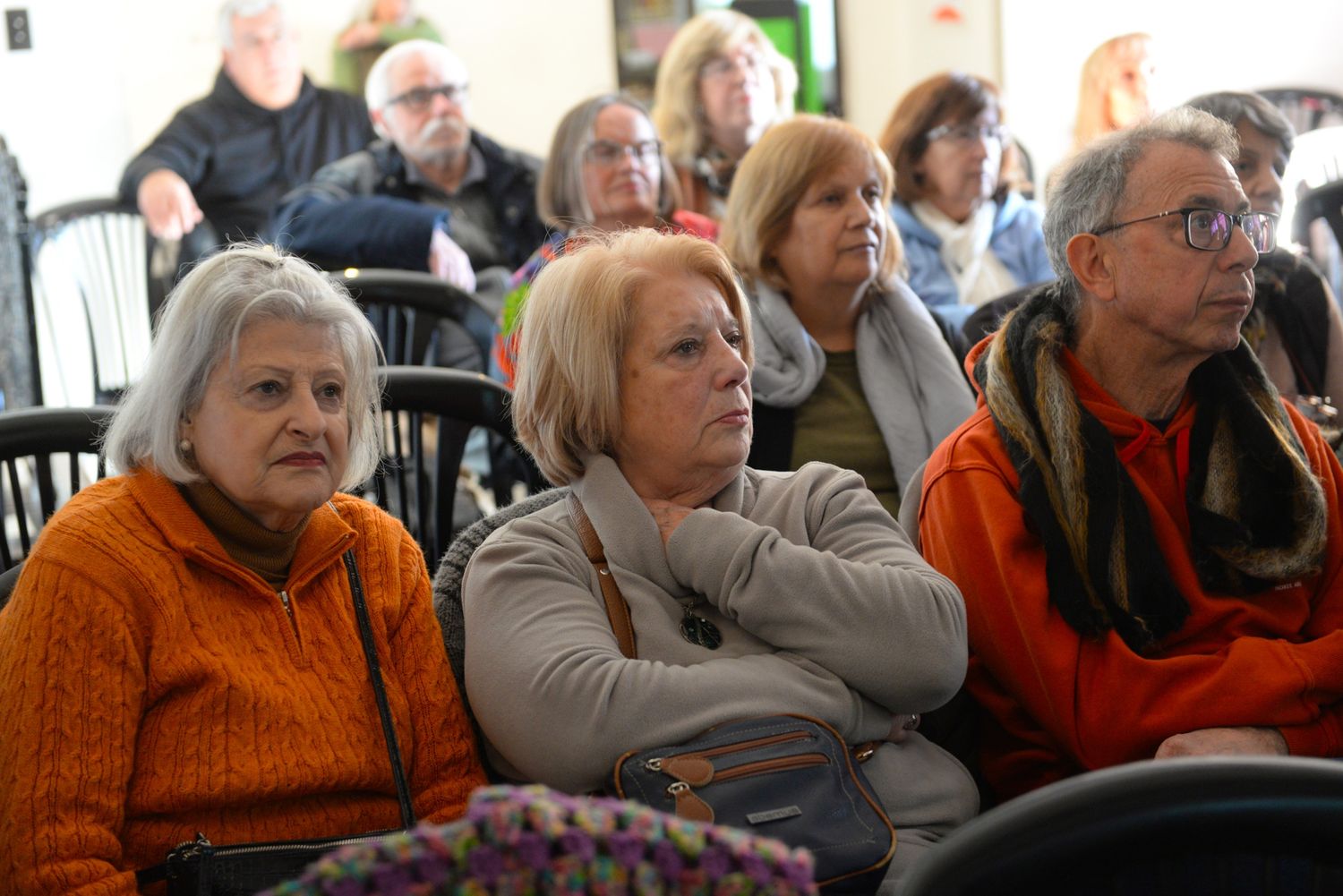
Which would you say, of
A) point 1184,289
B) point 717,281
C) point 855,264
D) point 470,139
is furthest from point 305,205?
point 1184,289

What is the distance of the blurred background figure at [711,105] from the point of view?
3844mm

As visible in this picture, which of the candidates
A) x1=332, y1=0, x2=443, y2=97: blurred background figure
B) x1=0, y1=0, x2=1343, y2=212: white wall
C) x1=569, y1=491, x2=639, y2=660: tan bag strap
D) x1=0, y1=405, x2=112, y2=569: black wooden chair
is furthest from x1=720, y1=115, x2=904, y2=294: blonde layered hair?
x1=332, y1=0, x2=443, y2=97: blurred background figure

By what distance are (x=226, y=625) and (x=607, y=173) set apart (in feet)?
7.02

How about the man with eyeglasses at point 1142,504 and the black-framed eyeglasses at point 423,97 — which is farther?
the black-framed eyeglasses at point 423,97

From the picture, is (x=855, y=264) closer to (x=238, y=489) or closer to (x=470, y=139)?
(x=238, y=489)

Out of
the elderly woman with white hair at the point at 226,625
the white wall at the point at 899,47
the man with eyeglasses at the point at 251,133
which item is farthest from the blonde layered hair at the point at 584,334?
the white wall at the point at 899,47

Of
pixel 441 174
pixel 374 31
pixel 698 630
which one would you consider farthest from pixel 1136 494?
pixel 374 31

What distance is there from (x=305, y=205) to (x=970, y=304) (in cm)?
175

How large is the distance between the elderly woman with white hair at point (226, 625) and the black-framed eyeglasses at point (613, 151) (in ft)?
6.00

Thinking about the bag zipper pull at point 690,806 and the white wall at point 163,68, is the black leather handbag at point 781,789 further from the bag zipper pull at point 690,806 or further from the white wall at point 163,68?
the white wall at point 163,68

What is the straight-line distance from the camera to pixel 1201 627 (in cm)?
172

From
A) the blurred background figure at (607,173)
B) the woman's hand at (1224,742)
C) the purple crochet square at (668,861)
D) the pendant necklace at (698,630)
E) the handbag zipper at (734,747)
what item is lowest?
the woman's hand at (1224,742)

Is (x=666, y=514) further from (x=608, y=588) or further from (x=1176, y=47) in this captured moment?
(x=1176, y=47)

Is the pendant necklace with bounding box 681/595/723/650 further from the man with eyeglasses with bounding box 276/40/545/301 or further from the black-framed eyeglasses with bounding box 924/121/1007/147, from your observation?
the black-framed eyeglasses with bounding box 924/121/1007/147
